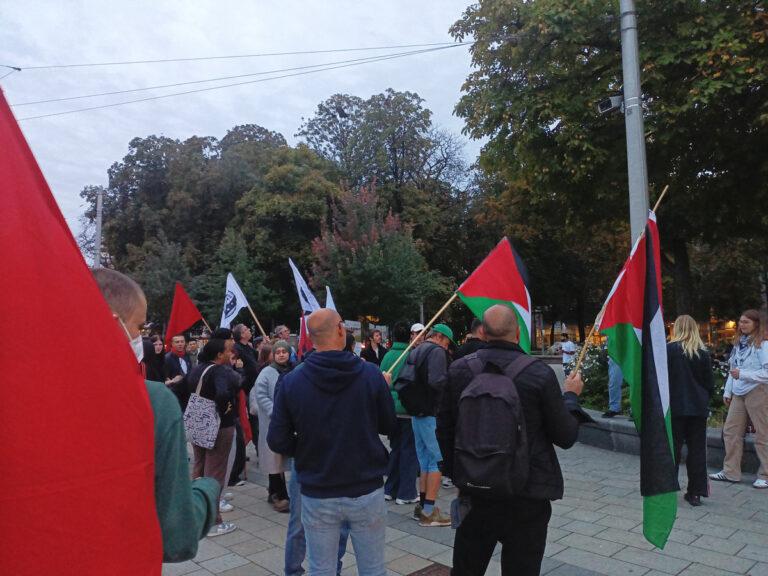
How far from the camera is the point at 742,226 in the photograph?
14742mm

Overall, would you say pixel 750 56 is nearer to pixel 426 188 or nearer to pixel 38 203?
pixel 38 203

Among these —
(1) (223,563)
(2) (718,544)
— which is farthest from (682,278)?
(1) (223,563)

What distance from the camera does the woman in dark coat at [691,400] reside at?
19.9ft

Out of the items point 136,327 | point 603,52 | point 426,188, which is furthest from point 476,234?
point 136,327

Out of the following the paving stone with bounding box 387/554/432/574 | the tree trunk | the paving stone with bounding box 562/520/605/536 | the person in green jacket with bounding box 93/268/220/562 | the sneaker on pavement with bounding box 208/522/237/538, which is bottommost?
the sneaker on pavement with bounding box 208/522/237/538

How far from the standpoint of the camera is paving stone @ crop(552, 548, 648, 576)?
14.8ft

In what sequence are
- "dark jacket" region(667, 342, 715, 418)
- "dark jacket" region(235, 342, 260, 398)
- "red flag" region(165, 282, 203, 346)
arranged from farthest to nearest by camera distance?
"red flag" region(165, 282, 203, 346) < "dark jacket" region(235, 342, 260, 398) < "dark jacket" region(667, 342, 715, 418)

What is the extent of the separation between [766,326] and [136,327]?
7.09 meters

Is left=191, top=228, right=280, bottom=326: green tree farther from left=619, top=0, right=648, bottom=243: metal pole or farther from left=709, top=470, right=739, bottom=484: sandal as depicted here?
left=709, top=470, right=739, bottom=484: sandal

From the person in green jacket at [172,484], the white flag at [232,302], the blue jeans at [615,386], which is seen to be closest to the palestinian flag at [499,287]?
the person in green jacket at [172,484]

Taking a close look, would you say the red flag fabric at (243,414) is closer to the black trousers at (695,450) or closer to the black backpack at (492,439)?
the black backpack at (492,439)

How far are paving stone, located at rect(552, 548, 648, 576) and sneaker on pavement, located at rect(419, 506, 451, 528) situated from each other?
115 cm

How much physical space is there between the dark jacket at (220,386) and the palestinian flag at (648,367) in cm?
340

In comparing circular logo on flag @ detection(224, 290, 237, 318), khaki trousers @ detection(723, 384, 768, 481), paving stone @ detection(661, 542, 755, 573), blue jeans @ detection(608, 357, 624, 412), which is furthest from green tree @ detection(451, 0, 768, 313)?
paving stone @ detection(661, 542, 755, 573)
